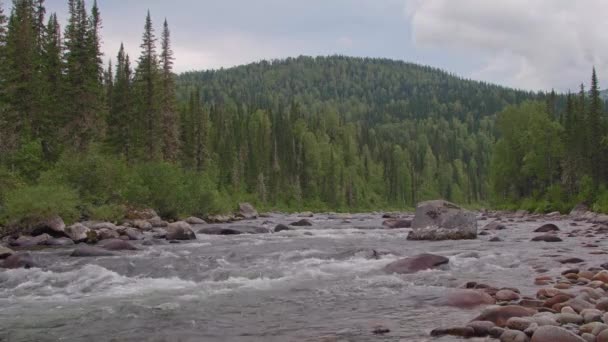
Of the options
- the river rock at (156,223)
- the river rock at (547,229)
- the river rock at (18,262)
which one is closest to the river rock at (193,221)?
the river rock at (156,223)

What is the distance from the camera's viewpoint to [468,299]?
38.0 ft

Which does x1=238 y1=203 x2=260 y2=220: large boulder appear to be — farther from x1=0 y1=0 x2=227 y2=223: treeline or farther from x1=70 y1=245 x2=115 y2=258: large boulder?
x1=70 y1=245 x2=115 y2=258: large boulder

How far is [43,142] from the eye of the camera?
4466 centimetres

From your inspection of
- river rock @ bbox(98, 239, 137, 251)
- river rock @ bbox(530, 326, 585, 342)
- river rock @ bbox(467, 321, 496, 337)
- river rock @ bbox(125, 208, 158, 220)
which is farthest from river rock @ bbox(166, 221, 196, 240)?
river rock @ bbox(530, 326, 585, 342)

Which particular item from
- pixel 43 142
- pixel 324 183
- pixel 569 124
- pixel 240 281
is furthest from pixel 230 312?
pixel 324 183

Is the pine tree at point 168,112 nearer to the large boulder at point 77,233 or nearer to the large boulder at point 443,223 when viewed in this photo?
the large boulder at point 77,233

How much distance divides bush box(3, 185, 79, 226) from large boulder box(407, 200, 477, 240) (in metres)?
18.2

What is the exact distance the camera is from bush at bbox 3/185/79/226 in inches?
1090

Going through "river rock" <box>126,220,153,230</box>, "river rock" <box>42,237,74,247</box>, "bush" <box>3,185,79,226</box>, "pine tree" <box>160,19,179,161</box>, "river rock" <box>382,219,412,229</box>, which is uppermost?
"pine tree" <box>160,19,179,161</box>

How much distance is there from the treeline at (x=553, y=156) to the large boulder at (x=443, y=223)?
2832cm

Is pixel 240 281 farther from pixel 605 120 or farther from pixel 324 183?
pixel 324 183

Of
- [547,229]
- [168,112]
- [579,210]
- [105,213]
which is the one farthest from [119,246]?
[579,210]

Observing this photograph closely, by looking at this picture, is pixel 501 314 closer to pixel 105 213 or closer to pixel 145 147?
pixel 105 213

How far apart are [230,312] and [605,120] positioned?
6801 cm
